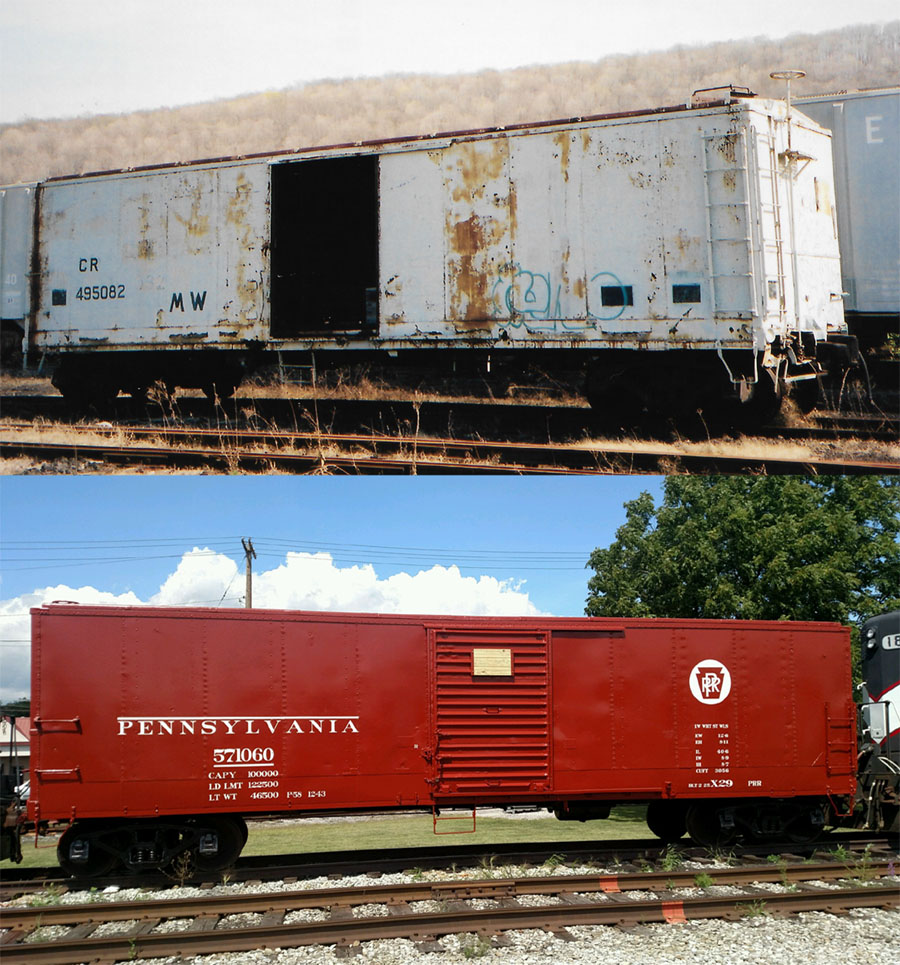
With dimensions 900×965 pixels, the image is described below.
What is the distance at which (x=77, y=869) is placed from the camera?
9.24m

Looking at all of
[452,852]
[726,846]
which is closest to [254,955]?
[452,852]

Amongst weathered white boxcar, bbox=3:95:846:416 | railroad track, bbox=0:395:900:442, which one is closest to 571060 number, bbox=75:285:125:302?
weathered white boxcar, bbox=3:95:846:416

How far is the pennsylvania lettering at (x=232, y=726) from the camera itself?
9.28 meters

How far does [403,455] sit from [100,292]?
6022 millimetres

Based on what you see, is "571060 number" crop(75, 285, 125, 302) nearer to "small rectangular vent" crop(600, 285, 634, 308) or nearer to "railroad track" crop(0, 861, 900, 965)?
"small rectangular vent" crop(600, 285, 634, 308)

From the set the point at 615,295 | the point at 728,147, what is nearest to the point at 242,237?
the point at 615,295

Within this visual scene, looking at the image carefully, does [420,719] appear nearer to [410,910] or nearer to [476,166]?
[410,910]

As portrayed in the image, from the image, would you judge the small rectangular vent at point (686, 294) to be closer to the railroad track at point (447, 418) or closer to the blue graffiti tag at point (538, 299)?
the blue graffiti tag at point (538, 299)

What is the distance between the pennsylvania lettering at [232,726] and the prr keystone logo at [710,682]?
4.25m

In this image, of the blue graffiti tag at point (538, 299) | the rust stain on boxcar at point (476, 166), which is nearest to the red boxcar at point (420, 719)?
the blue graffiti tag at point (538, 299)

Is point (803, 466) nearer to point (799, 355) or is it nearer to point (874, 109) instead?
point (799, 355)

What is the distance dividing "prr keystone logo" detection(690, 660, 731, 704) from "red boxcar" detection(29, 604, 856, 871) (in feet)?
0.09

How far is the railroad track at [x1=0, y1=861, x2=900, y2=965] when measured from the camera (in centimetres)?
722

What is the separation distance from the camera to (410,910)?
8.18m
